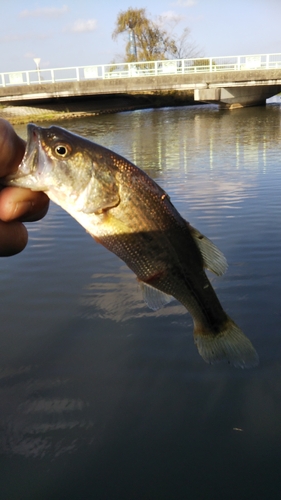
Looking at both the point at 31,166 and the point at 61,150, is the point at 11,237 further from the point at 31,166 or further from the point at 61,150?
the point at 61,150

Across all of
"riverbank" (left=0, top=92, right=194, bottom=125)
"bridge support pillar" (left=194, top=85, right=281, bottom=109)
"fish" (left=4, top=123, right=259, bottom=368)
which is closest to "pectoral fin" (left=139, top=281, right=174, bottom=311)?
"fish" (left=4, top=123, right=259, bottom=368)

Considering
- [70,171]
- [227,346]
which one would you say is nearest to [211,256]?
[227,346]

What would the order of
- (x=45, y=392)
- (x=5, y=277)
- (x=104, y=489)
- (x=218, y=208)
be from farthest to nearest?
(x=218, y=208) → (x=5, y=277) → (x=45, y=392) → (x=104, y=489)

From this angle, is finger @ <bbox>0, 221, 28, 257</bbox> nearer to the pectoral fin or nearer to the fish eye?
the fish eye

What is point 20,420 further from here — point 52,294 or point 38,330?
point 52,294

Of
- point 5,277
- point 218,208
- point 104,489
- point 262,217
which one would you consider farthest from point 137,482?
point 218,208

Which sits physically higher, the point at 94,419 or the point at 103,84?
the point at 103,84
